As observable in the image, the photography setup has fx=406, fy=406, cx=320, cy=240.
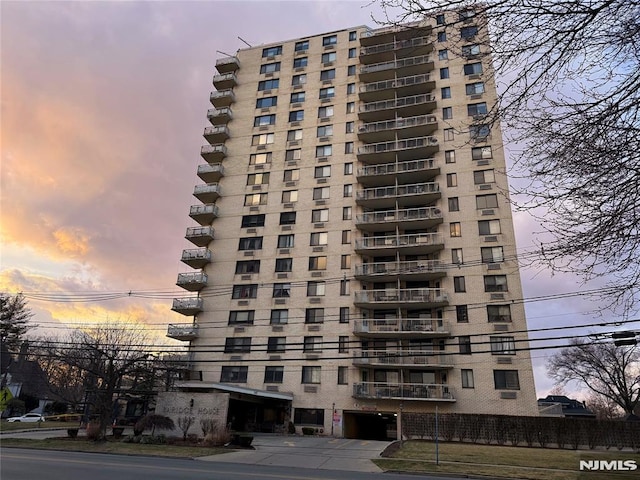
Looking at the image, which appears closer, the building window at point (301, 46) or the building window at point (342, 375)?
the building window at point (342, 375)

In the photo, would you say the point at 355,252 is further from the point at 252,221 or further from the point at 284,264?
the point at 252,221

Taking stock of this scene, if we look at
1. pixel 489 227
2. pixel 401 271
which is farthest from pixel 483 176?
pixel 401 271

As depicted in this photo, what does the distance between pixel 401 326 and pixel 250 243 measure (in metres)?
17.3

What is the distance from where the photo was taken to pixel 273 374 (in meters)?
35.7

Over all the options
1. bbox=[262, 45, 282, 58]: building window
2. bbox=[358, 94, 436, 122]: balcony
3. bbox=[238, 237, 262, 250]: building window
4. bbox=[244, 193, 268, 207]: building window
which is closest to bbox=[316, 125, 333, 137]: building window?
bbox=[358, 94, 436, 122]: balcony

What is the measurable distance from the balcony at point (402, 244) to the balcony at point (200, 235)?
15618mm

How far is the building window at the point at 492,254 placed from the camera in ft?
114

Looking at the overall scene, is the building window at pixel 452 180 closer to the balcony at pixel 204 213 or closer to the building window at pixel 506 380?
the building window at pixel 506 380

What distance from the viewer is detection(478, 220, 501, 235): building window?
35750 mm

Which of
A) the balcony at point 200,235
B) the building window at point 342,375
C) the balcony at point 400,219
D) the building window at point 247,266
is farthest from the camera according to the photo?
the balcony at point 200,235

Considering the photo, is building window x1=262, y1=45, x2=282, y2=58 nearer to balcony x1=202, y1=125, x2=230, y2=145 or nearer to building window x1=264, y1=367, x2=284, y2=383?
balcony x1=202, y1=125, x2=230, y2=145

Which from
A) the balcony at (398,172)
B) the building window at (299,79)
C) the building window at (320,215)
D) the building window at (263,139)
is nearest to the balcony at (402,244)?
the building window at (320,215)

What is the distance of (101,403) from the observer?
91.2 ft

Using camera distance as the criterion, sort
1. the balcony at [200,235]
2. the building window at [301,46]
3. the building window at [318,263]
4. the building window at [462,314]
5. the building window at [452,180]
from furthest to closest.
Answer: the building window at [301,46] → the balcony at [200,235] → the building window at [452,180] → the building window at [318,263] → the building window at [462,314]
